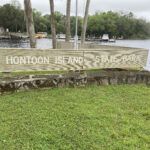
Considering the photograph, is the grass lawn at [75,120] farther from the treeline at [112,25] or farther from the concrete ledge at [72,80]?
the treeline at [112,25]

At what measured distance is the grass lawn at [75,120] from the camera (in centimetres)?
474

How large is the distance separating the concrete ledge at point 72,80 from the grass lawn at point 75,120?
0.80 feet

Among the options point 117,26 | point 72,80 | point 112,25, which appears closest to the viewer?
point 72,80

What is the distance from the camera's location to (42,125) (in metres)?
5.38

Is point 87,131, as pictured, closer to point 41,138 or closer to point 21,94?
point 41,138

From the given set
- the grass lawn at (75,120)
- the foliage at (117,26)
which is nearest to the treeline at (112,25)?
the foliage at (117,26)

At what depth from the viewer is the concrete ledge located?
754 cm

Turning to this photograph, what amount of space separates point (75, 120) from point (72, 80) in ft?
9.08

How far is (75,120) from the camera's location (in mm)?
5680

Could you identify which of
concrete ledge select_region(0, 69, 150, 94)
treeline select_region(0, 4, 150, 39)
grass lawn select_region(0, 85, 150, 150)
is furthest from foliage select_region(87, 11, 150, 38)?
grass lawn select_region(0, 85, 150, 150)

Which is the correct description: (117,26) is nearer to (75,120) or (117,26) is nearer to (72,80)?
(72,80)

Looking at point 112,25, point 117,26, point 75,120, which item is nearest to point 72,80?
point 75,120

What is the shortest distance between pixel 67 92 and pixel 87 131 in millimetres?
2653

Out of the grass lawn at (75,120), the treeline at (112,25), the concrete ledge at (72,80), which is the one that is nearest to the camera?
the grass lawn at (75,120)
